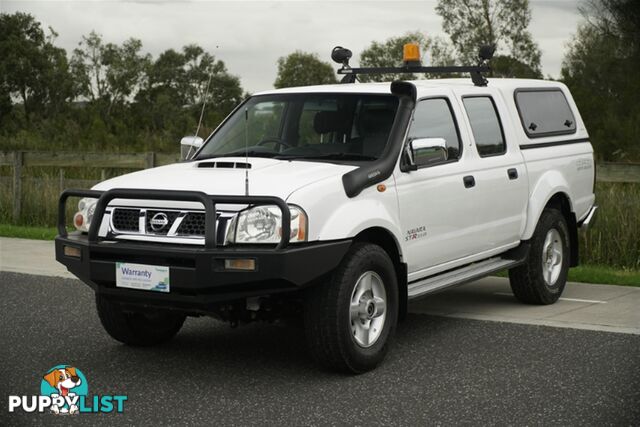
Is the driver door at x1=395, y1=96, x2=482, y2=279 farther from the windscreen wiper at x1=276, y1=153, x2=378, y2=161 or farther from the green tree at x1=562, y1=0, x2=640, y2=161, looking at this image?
the green tree at x1=562, y1=0, x2=640, y2=161

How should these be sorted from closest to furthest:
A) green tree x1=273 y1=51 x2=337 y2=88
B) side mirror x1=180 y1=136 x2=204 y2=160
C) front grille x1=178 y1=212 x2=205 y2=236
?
front grille x1=178 y1=212 x2=205 y2=236 < side mirror x1=180 y1=136 x2=204 y2=160 < green tree x1=273 y1=51 x2=337 y2=88

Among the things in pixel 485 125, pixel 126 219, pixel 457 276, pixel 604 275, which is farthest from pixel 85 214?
pixel 604 275

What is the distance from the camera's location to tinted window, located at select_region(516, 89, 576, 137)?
8945 mm

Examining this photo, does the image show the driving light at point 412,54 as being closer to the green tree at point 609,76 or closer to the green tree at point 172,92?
the green tree at point 609,76

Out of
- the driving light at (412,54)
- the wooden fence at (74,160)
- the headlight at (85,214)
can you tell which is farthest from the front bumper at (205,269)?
the wooden fence at (74,160)

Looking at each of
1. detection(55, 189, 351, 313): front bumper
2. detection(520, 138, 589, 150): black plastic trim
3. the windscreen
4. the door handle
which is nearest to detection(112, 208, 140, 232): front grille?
detection(55, 189, 351, 313): front bumper

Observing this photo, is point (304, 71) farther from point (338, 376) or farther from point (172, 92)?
point (338, 376)

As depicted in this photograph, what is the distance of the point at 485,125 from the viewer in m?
8.29

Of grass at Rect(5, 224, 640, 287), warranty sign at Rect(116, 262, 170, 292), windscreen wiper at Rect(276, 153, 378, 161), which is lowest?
grass at Rect(5, 224, 640, 287)

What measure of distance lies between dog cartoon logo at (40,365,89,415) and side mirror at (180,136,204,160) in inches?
76.5

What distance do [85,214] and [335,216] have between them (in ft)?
5.53

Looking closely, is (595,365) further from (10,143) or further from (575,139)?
(10,143)

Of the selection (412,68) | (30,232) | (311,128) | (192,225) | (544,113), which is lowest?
(30,232)

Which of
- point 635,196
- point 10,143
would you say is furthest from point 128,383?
point 10,143
